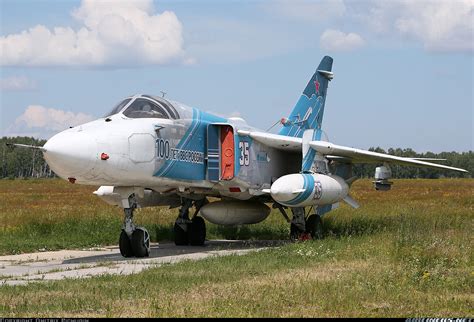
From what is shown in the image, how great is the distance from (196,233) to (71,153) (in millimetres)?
6361

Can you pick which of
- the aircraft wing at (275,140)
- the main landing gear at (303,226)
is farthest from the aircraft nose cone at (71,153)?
the main landing gear at (303,226)

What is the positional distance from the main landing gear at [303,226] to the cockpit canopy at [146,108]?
4.80 meters

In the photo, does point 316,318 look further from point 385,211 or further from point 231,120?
point 385,211

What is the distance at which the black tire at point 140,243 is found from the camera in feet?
52.9

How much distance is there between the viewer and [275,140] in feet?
64.9

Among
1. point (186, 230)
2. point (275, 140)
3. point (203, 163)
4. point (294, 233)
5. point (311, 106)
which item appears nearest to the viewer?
point (203, 163)

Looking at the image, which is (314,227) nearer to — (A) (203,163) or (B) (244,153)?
(B) (244,153)

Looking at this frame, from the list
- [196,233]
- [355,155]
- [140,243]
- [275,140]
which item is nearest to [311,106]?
[355,155]

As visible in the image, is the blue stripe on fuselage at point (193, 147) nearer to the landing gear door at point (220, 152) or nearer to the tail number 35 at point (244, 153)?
the landing gear door at point (220, 152)

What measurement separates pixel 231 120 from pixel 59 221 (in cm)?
559

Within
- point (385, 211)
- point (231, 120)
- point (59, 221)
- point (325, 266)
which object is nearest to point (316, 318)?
point (325, 266)

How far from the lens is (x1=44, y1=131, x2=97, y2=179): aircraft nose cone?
14336 millimetres

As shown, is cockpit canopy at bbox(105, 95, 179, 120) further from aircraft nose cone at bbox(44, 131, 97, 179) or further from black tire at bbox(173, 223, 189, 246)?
black tire at bbox(173, 223, 189, 246)

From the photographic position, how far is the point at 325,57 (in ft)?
76.6
